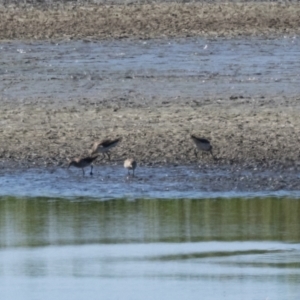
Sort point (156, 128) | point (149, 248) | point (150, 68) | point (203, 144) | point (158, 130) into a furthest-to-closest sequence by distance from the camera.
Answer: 1. point (150, 68)
2. point (156, 128)
3. point (158, 130)
4. point (203, 144)
5. point (149, 248)

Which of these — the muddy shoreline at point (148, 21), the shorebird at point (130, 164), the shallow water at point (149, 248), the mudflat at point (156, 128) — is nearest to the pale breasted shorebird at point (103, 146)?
the mudflat at point (156, 128)

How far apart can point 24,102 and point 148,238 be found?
5.79 m

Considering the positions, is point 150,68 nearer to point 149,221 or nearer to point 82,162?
point 82,162

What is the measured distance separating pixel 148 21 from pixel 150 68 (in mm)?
3618

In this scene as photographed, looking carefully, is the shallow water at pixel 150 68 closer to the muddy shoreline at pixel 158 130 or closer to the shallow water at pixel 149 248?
the muddy shoreline at pixel 158 130

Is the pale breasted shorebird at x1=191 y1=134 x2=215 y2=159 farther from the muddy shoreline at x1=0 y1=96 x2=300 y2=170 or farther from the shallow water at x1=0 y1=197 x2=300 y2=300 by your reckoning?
the shallow water at x1=0 y1=197 x2=300 y2=300

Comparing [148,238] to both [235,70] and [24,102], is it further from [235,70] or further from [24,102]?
[235,70]

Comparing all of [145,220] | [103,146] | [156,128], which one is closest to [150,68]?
[156,128]

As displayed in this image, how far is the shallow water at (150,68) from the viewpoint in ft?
56.4

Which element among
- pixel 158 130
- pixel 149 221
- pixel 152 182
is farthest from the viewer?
pixel 158 130

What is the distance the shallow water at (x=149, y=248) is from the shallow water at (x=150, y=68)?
4533 mm

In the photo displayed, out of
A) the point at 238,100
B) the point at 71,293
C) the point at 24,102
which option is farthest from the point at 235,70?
the point at 71,293

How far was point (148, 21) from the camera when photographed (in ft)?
73.0

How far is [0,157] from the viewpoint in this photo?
14391 millimetres
